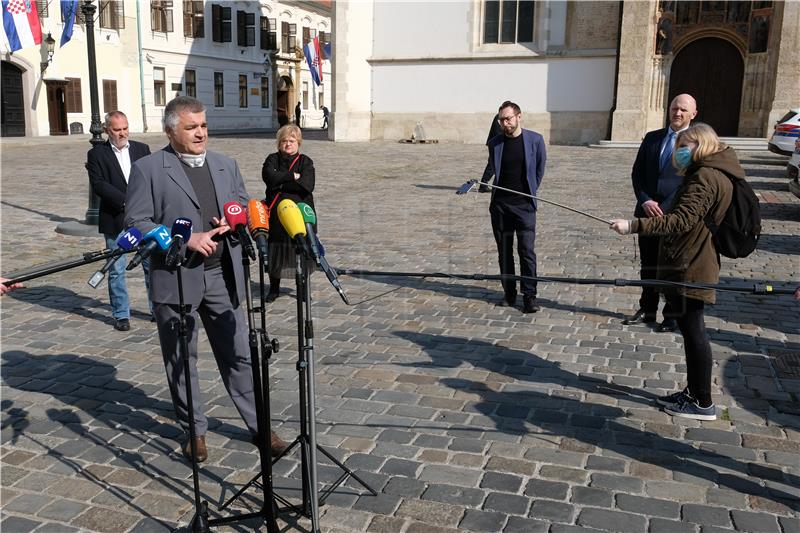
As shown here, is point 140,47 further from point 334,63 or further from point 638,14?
point 638,14

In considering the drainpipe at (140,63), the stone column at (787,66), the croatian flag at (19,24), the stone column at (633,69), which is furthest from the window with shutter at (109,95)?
the stone column at (787,66)

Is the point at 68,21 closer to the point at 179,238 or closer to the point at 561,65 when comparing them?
the point at 561,65

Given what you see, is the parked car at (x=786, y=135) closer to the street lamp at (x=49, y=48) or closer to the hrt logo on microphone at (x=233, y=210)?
the hrt logo on microphone at (x=233, y=210)

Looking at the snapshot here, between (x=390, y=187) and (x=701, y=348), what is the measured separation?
40.6ft

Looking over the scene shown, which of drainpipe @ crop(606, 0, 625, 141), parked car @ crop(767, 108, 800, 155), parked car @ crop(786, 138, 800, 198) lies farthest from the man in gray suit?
drainpipe @ crop(606, 0, 625, 141)

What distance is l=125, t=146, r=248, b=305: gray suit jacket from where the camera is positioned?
12.9 feet

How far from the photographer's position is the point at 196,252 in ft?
12.7

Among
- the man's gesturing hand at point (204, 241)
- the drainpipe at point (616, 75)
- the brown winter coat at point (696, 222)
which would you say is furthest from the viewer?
the drainpipe at point (616, 75)

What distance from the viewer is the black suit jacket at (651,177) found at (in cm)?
652

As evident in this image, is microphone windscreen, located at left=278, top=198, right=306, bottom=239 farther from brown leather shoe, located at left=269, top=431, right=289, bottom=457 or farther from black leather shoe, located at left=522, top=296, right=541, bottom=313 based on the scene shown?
black leather shoe, located at left=522, top=296, right=541, bottom=313

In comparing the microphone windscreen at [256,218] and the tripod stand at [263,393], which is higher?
the microphone windscreen at [256,218]

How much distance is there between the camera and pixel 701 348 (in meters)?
4.76

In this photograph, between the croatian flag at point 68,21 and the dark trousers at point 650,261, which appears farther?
the croatian flag at point 68,21

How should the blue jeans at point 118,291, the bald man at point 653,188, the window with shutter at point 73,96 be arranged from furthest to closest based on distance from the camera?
1. the window with shutter at point 73,96
2. the blue jeans at point 118,291
3. the bald man at point 653,188
